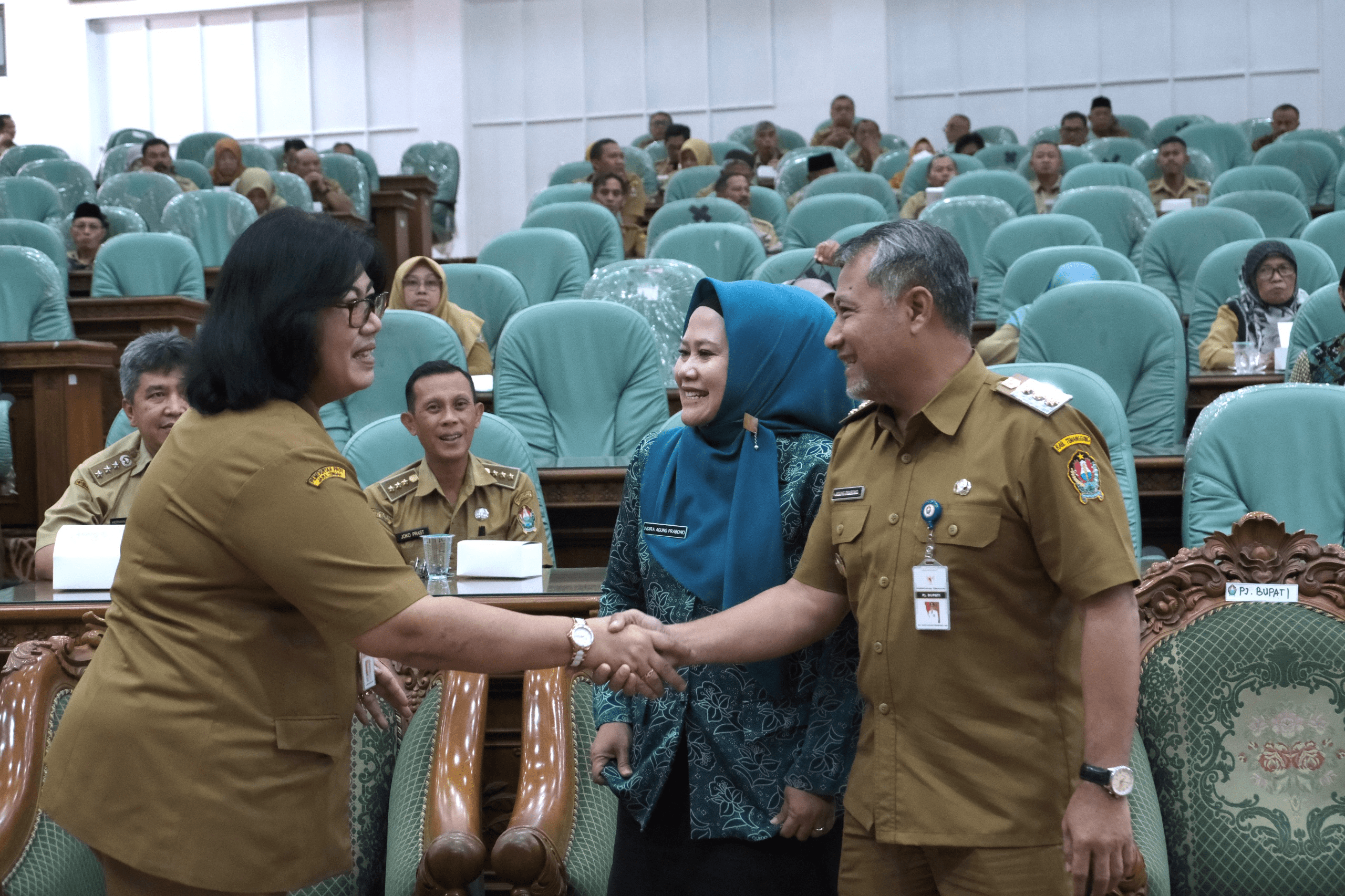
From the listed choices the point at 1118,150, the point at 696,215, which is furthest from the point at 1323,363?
the point at 1118,150

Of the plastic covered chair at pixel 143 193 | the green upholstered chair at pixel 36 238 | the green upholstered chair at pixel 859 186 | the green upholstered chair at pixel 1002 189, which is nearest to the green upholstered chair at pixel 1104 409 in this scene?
the green upholstered chair at pixel 1002 189

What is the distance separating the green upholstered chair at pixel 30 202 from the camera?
752 cm

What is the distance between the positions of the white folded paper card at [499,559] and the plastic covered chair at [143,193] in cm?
610

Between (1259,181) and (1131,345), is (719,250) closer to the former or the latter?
(1131,345)

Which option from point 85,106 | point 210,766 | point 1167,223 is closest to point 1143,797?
point 210,766

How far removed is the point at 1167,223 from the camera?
5.77m

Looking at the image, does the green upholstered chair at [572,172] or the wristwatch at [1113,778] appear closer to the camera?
the wristwatch at [1113,778]

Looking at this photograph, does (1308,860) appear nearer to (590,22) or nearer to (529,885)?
(529,885)

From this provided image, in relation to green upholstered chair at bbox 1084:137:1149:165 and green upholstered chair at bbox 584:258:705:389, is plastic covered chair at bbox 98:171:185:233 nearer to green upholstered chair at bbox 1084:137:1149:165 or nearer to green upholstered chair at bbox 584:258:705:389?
green upholstered chair at bbox 584:258:705:389

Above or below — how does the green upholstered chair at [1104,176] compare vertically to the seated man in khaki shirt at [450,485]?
above

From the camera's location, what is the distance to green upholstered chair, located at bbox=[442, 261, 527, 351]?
5.37 m

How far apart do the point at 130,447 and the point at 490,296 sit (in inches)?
94.5

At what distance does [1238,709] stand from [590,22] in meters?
11.1

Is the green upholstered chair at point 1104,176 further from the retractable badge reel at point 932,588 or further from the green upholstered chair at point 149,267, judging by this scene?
the retractable badge reel at point 932,588
